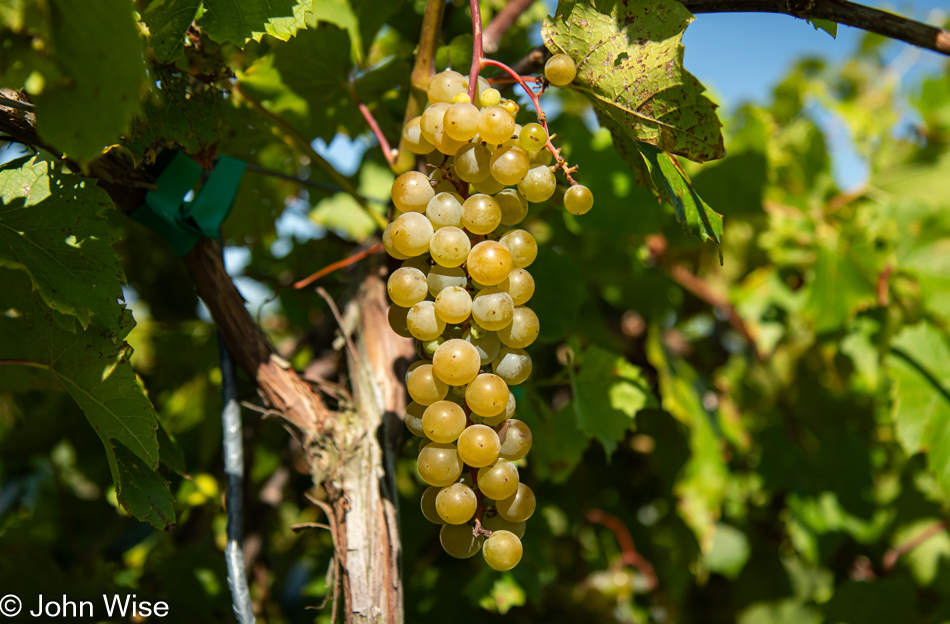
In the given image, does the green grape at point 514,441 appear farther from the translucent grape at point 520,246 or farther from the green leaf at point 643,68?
the green leaf at point 643,68

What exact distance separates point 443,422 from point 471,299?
12 centimetres

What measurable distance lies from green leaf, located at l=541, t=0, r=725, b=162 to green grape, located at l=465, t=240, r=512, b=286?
0.21m

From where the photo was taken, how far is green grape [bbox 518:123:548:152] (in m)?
0.56

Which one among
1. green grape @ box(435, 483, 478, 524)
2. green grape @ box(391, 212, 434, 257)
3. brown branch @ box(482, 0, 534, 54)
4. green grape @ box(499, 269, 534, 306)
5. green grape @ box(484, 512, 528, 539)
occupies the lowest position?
green grape @ box(484, 512, 528, 539)

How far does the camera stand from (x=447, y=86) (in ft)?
1.95

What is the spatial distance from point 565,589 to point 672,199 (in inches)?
47.7

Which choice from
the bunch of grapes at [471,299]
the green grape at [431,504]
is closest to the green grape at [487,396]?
the bunch of grapes at [471,299]

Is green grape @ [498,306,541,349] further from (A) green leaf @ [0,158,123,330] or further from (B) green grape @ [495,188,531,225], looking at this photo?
(A) green leaf @ [0,158,123,330]

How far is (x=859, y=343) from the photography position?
1.24 meters

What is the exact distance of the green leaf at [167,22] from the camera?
0.59 m

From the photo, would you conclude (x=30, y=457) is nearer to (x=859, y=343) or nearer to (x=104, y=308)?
(x=104, y=308)

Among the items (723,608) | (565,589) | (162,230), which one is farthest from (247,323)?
(723,608)

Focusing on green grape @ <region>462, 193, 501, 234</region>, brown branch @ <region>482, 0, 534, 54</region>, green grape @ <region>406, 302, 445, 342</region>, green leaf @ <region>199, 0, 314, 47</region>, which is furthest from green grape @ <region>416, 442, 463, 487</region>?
brown branch @ <region>482, 0, 534, 54</region>

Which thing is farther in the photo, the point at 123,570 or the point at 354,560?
the point at 123,570
